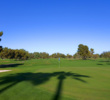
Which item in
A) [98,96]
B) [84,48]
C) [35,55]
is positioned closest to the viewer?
[98,96]

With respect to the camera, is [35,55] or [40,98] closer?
[40,98]

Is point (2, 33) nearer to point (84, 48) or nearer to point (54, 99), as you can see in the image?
point (54, 99)

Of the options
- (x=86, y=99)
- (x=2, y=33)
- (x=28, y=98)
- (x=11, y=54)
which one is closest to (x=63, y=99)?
(x=86, y=99)

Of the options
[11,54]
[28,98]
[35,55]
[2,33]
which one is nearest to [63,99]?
[28,98]

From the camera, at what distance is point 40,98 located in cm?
694

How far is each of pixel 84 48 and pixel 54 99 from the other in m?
93.6

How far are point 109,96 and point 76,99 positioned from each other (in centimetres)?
224

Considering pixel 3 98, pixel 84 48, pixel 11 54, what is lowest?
pixel 3 98

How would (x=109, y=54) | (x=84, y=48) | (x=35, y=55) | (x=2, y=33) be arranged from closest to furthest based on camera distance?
(x=2, y=33)
(x=109, y=54)
(x=84, y=48)
(x=35, y=55)

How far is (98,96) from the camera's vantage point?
725 cm

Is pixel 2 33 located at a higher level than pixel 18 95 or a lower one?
higher

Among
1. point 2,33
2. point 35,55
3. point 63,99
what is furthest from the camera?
point 35,55

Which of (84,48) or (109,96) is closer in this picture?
(109,96)

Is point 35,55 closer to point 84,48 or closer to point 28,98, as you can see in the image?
point 84,48
